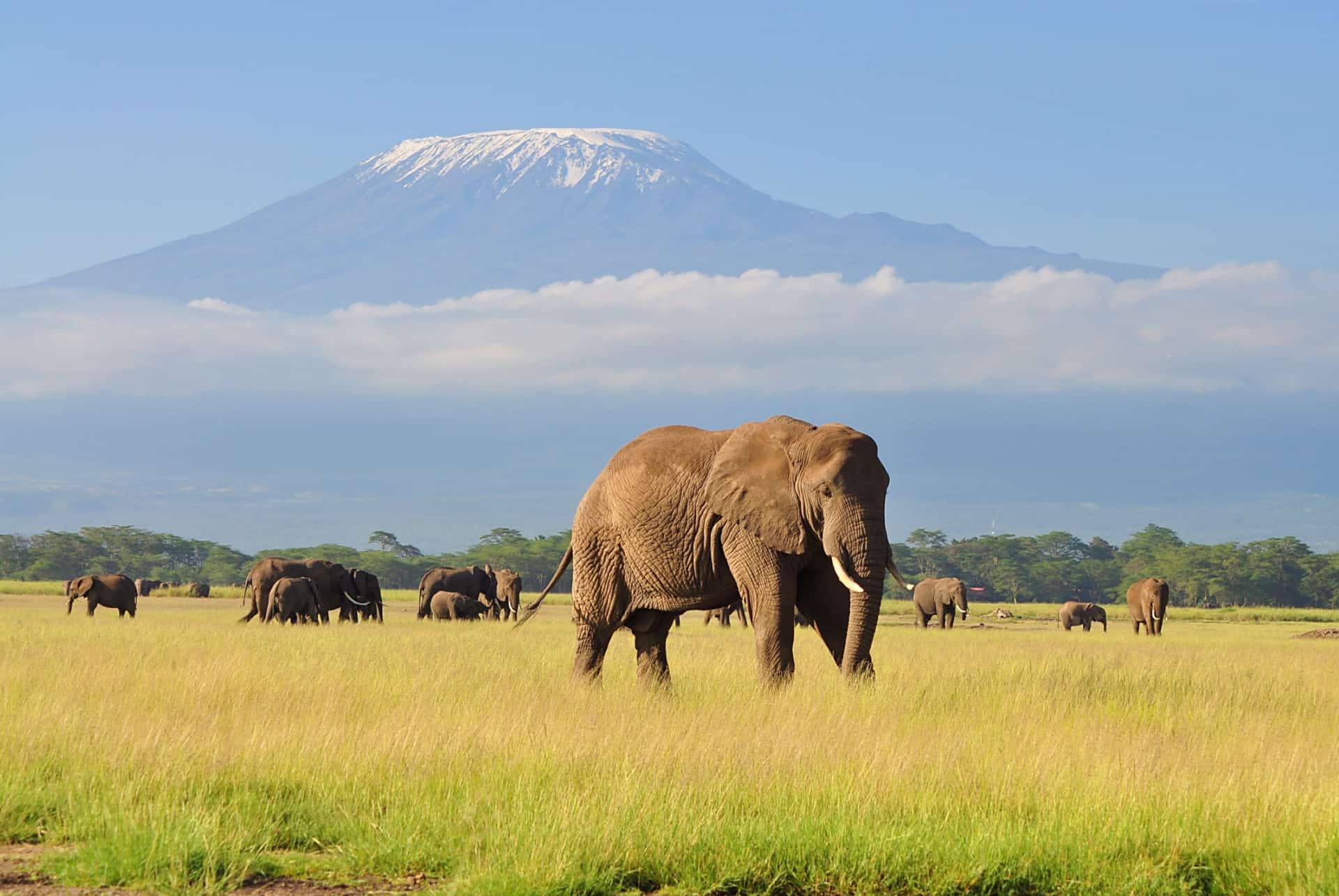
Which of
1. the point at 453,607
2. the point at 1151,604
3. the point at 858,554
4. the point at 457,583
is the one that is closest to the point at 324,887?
the point at 858,554

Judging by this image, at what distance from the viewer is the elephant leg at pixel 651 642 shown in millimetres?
15000

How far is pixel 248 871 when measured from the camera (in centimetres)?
693

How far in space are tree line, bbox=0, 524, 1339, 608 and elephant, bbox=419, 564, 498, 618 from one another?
72.3 metres

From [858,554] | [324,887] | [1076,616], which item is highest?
[858,554]

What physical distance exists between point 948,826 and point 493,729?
402 centimetres

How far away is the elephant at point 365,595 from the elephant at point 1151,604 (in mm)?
21691

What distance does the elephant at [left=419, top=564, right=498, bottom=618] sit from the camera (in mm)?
44750

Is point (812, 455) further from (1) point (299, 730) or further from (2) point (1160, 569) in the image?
(2) point (1160, 569)

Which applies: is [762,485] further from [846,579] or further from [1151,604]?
[1151,604]

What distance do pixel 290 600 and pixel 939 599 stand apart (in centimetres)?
2171

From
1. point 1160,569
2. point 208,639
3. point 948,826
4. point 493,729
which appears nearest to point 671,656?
point 208,639

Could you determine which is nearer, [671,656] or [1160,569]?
[671,656]

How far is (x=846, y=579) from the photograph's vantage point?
12758 millimetres

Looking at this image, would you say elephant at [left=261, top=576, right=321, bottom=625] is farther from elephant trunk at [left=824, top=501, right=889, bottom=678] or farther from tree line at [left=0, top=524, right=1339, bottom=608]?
tree line at [left=0, top=524, right=1339, bottom=608]
